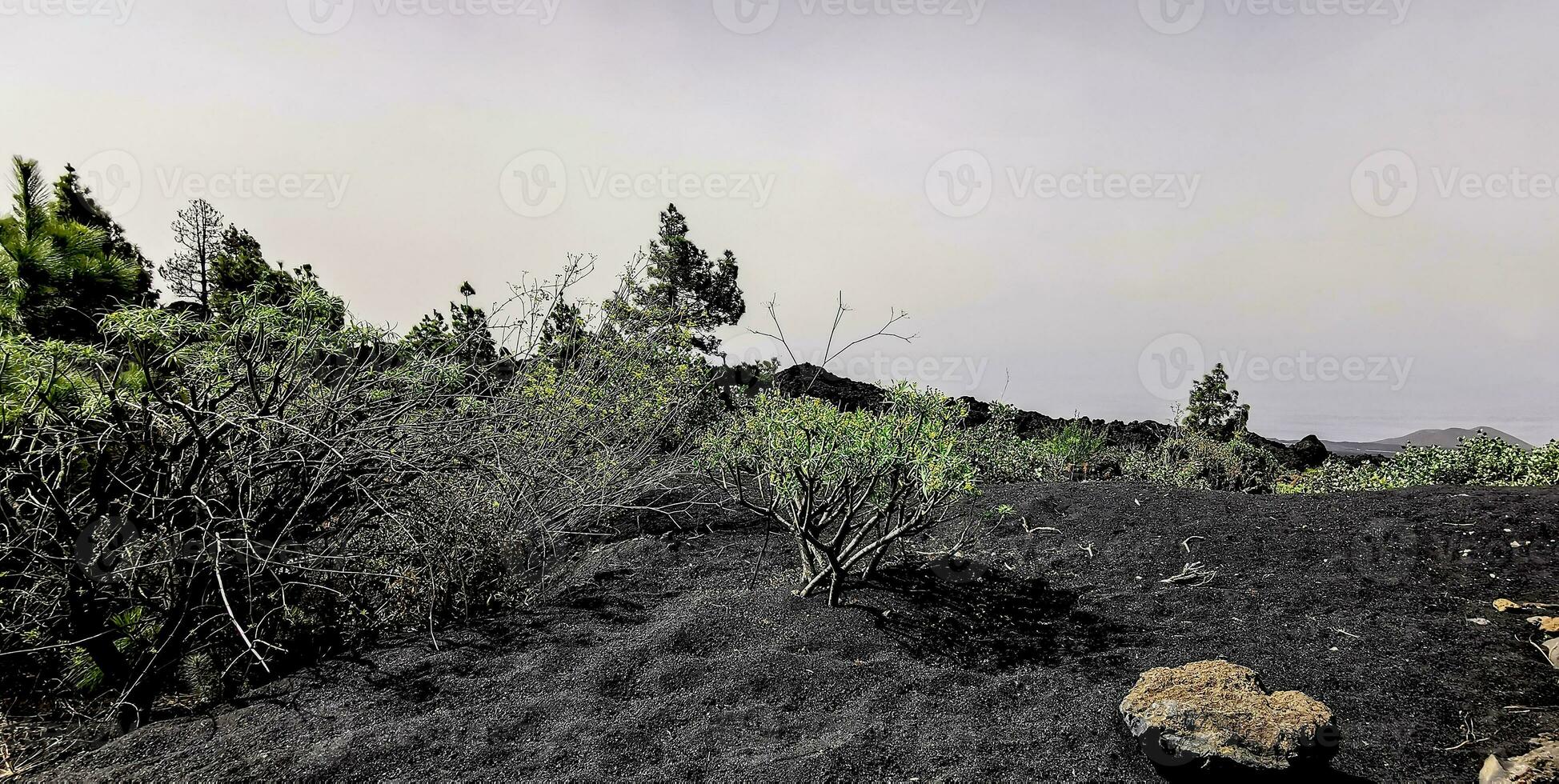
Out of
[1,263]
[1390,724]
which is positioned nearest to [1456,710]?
[1390,724]

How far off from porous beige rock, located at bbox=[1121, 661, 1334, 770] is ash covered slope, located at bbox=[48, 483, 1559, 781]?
178 mm

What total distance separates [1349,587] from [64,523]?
6.73m

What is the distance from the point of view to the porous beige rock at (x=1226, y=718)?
2.55 metres

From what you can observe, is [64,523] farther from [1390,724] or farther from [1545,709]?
[1545,709]

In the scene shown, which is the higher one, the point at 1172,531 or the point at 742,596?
the point at 1172,531

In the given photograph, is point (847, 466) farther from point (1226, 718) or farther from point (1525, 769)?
point (1525, 769)

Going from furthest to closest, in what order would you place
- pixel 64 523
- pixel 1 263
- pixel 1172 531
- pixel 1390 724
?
pixel 1172 531 < pixel 1 263 < pixel 64 523 < pixel 1390 724

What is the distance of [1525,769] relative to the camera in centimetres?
245

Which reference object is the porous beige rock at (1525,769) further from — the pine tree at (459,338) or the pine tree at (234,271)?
the pine tree at (234,271)

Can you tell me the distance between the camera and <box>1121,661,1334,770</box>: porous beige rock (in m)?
2.55

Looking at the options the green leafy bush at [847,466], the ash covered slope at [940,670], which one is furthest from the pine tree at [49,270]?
the green leafy bush at [847,466]

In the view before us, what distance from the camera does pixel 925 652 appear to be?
3705mm

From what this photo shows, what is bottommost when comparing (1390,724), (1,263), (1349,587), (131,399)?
(1390,724)

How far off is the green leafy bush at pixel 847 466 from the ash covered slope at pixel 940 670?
391 mm
